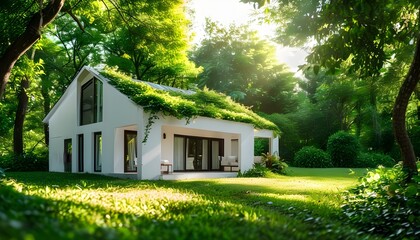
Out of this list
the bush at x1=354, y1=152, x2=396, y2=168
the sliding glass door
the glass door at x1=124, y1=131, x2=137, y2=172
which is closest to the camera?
the glass door at x1=124, y1=131, x2=137, y2=172

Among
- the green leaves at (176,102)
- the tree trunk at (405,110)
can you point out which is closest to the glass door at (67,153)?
the green leaves at (176,102)

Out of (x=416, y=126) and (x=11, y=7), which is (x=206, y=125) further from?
(x=416, y=126)

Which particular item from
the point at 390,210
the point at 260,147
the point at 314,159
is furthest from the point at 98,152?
the point at 260,147

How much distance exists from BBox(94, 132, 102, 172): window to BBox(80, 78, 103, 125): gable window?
79 cm

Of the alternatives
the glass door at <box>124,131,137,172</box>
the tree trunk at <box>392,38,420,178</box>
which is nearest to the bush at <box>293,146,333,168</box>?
the glass door at <box>124,131,137,172</box>

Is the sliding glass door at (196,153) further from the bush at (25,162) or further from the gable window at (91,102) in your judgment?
the bush at (25,162)

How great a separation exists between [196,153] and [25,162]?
38.5 ft

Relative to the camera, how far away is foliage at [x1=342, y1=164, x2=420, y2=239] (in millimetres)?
5867

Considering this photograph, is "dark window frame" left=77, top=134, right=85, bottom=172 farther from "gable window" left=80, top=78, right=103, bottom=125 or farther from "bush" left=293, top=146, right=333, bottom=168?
"bush" left=293, top=146, right=333, bottom=168

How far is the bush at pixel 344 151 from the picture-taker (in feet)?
95.0

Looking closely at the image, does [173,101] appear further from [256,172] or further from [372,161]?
[372,161]

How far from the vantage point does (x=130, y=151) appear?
18391 millimetres

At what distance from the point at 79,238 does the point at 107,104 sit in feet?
53.0

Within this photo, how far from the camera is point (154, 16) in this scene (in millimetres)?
14953
